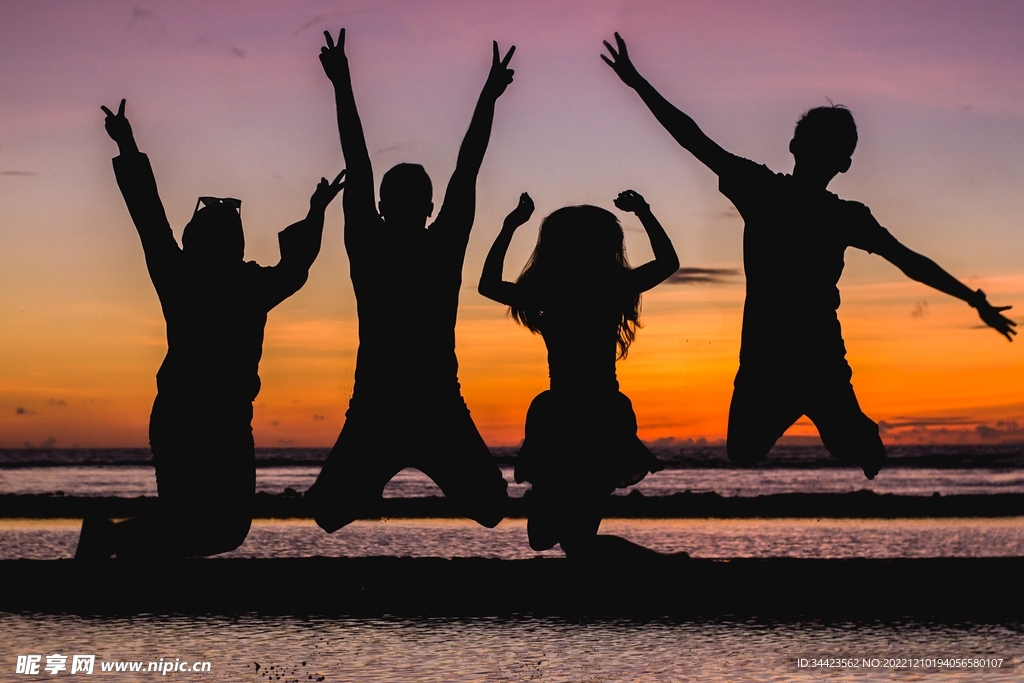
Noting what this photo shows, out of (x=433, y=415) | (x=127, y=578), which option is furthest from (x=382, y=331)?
(x=127, y=578)

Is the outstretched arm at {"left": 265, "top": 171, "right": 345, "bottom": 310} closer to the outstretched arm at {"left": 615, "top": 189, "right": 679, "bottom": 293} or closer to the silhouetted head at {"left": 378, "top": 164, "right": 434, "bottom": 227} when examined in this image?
the silhouetted head at {"left": 378, "top": 164, "right": 434, "bottom": 227}

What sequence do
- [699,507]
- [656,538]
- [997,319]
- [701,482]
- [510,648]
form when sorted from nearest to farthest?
[997,319]
[510,648]
[656,538]
[699,507]
[701,482]

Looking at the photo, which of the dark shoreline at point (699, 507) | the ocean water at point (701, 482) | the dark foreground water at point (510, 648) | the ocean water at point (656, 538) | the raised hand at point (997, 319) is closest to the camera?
the raised hand at point (997, 319)

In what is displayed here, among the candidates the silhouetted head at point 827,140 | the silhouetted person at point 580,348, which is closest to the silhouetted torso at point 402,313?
the silhouetted person at point 580,348

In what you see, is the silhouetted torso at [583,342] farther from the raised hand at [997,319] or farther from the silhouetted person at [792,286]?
the raised hand at [997,319]

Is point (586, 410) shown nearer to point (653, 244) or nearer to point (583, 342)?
point (583, 342)

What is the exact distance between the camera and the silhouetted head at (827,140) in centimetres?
488

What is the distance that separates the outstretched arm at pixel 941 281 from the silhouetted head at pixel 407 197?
2107mm

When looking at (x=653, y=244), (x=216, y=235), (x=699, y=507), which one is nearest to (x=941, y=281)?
(x=653, y=244)

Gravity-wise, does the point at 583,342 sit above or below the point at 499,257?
below

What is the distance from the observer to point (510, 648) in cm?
1025

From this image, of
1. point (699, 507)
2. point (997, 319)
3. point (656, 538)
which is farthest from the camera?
point (699, 507)

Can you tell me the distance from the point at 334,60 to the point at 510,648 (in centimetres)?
702

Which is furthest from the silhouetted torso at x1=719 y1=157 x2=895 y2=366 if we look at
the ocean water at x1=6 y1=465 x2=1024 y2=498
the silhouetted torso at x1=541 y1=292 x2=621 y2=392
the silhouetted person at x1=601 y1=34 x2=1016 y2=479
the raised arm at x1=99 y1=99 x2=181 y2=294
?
the ocean water at x1=6 y1=465 x2=1024 y2=498
